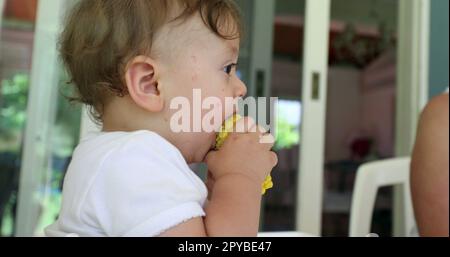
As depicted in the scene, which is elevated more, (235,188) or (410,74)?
(410,74)

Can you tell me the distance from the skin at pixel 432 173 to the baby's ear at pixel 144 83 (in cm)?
64

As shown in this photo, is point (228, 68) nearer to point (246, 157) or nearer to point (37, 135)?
point (246, 157)

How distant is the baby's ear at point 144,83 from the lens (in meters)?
0.41

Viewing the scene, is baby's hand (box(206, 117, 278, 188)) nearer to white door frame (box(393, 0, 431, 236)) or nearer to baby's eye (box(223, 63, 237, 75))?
baby's eye (box(223, 63, 237, 75))

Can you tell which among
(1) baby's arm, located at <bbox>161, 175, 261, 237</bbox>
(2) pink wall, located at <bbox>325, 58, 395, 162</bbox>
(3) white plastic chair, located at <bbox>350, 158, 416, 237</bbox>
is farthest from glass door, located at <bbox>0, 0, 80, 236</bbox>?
(2) pink wall, located at <bbox>325, 58, 395, 162</bbox>

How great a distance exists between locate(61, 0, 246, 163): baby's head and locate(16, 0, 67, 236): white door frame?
1.22 metres

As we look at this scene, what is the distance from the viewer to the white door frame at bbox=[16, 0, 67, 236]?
1571 mm

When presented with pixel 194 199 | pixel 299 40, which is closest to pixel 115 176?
pixel 194 199

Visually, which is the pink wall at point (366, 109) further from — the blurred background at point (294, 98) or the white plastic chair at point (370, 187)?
the white plastic chair at point (370, 187)

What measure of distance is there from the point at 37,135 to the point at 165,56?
1408mm

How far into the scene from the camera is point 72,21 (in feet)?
1.54

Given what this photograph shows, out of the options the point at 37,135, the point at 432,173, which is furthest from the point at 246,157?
the point at 37,135

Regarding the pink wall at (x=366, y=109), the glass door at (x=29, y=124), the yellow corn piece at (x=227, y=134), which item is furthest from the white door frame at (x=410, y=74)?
the yellow corn piece at (x=227, y=134)

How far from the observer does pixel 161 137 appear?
1.34 feet
